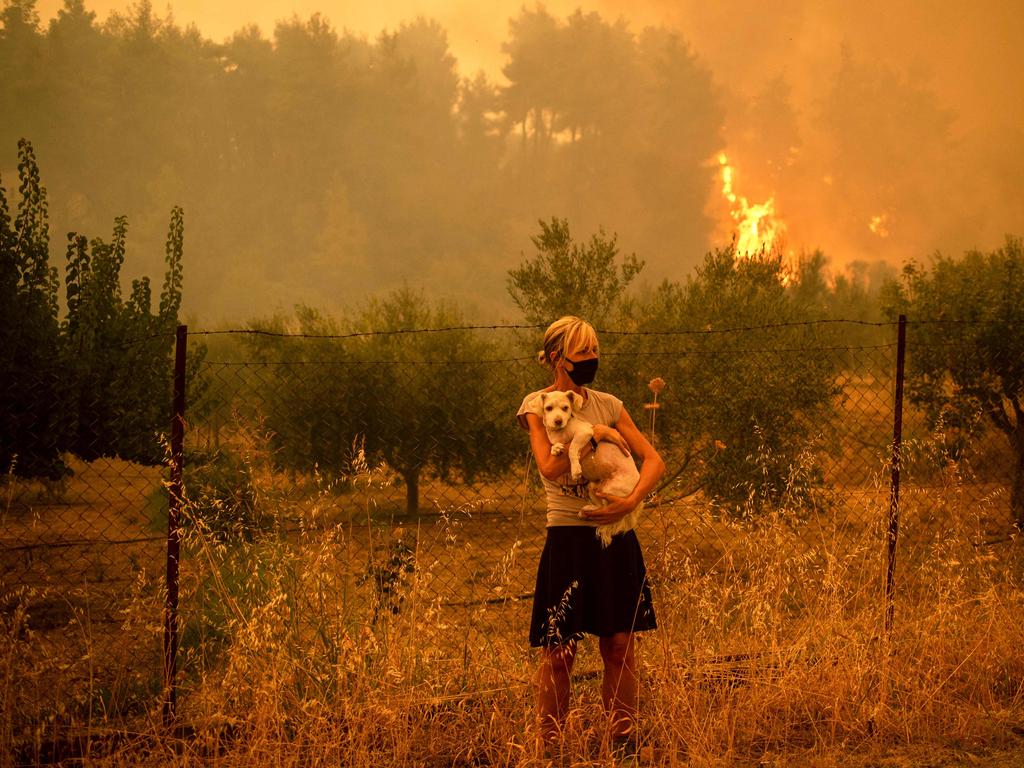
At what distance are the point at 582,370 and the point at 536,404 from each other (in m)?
0.28

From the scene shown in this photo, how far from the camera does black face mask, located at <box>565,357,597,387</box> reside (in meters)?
3.27

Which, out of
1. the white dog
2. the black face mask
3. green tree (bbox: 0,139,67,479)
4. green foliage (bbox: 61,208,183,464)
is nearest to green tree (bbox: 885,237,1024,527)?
the black face mask

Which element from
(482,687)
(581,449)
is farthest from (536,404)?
(482,687)

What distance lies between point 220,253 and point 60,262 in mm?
17315

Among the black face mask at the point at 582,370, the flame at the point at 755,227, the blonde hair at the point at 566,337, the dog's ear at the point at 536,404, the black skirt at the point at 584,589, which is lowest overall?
the black skirt at the point at 584,589

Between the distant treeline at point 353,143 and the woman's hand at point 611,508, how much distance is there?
66991mm

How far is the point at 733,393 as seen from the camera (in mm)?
10086

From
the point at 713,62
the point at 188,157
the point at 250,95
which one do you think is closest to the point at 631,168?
the point at 713,62

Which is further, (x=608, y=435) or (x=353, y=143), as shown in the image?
(x=353, y=143)

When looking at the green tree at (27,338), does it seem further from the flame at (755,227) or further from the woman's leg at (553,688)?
the flame at (755,227)

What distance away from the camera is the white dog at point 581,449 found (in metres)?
3.07

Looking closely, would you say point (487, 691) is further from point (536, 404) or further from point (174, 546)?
point (174, 546)

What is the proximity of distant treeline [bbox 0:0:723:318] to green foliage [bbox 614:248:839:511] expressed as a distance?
59054 mm

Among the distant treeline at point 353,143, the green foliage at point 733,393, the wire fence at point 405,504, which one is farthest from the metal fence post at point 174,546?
the distant treeline at point 353,143
